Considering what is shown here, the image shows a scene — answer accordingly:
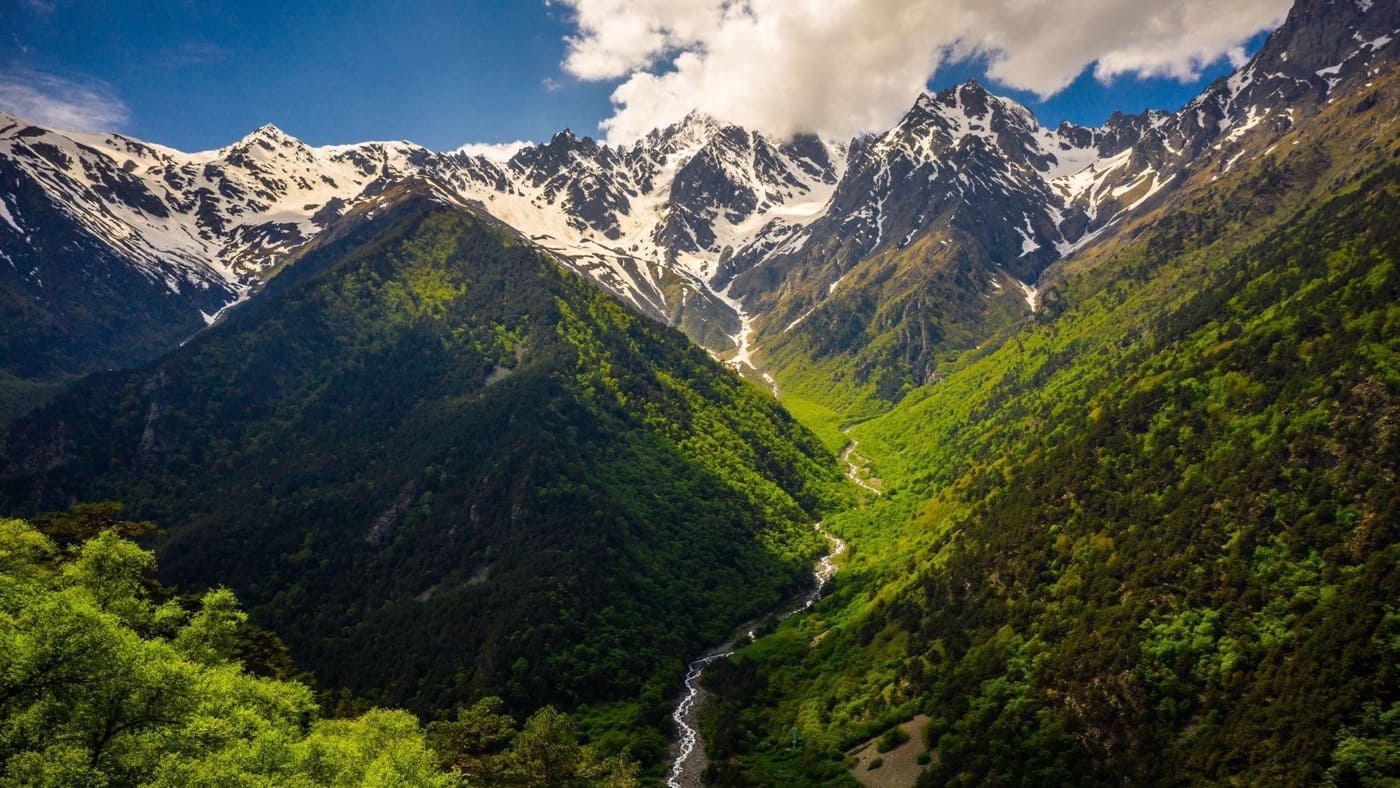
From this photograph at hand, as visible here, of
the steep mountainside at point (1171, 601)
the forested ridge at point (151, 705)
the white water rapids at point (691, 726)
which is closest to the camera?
the forested ridge at point (151, 705)

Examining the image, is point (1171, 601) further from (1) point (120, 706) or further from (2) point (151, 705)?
(1) point (120, 706)

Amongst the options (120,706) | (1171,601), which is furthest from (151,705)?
(1171,601)

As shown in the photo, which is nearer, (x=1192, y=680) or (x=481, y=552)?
(x=1192, y=680)

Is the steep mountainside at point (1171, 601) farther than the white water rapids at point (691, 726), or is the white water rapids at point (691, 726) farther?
the white water rapids at point (691, 726)

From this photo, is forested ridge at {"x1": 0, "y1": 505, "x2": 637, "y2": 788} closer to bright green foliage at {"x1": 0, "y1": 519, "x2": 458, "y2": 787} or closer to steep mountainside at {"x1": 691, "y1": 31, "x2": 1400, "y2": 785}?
bright green foliage at {"x1": 0, "y1": 519, "x2": 458, "y2": 787}

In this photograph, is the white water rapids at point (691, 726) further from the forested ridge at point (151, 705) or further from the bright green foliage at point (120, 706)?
the bright green foliage at point (120, 706)

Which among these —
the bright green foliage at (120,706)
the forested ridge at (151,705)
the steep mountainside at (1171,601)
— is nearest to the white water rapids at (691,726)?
the steep mountainside at (1171,601)

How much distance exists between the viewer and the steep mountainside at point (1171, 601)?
254 feet

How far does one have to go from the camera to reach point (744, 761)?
121 m

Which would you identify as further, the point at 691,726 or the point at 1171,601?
the point at 691,726

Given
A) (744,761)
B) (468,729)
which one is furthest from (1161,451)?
(468,729)

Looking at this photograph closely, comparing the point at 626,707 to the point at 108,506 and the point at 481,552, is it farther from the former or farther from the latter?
the point at 108,506

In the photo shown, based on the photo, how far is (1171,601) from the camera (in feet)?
324

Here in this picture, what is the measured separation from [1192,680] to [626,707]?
312ft
